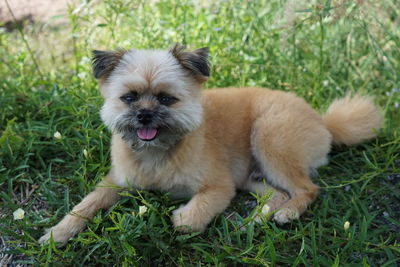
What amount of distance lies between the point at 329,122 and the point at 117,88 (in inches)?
74.5

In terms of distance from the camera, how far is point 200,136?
299 centimetres

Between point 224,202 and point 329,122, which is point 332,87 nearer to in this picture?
point 329,122

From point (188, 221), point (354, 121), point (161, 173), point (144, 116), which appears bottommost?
point (188, 221)

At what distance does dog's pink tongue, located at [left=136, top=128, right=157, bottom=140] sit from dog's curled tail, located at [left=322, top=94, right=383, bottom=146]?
1.66 m

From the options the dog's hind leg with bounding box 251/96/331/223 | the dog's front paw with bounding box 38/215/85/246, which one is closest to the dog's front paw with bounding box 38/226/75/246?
the dog's front paw with bounding box 38/215/85/246

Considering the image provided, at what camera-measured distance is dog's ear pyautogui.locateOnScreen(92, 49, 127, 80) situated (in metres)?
2.76

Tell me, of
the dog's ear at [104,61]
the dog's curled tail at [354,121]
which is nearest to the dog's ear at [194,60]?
the dog's ear at [104,61]

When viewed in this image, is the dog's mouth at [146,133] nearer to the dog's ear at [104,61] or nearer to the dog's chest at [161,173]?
the dog's chest at [161,173]

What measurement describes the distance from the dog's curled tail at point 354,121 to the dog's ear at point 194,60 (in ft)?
4.48

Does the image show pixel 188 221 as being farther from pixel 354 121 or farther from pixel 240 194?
pixel 354 121

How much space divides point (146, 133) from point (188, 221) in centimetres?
64

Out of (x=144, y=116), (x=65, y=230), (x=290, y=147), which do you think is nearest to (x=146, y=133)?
(x=144, y=116)

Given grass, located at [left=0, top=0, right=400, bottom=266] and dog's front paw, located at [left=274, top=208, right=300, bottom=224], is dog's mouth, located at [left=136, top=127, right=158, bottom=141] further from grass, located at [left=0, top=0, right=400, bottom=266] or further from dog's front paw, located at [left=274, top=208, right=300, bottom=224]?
dog's front paw, located at [left=274, top=208, right=300, bottom=224]

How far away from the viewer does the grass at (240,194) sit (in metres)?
2.56
